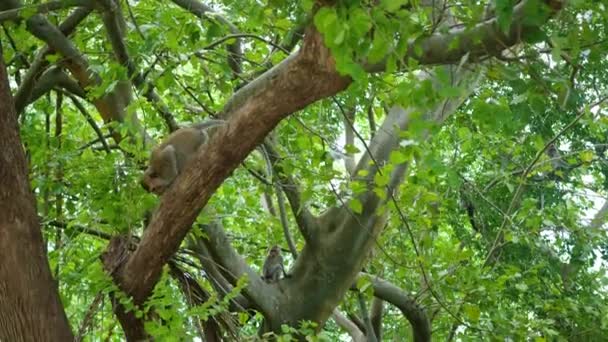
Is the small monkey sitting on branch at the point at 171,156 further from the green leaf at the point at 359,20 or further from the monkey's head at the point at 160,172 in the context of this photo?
the green leaf at the point at 359,20

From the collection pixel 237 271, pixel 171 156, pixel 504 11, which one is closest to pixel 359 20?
pixel 504 11

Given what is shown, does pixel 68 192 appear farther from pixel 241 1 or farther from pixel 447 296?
pixel 447 296

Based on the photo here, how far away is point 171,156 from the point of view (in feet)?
16.7

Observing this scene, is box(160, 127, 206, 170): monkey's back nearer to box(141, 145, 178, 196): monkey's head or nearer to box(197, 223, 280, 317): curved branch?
box(141, 145, 178, 196): monkey's head

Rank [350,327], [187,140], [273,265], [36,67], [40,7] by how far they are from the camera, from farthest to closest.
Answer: [350,327], [273,265], [36,67], [187,140], [40,7]

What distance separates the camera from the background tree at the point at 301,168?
10.2 ft

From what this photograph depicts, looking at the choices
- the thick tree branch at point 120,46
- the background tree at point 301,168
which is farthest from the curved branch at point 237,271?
the thick tree branch at point 120,46

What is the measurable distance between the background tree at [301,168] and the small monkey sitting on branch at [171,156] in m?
0.10

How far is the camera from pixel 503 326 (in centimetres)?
601

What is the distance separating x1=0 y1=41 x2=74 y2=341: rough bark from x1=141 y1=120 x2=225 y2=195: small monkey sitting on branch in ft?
2.73

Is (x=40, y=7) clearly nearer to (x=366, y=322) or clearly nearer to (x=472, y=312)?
(x=472, y=312)

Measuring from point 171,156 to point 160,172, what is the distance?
0.43 feet

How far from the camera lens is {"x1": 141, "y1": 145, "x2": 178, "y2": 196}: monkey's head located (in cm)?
511

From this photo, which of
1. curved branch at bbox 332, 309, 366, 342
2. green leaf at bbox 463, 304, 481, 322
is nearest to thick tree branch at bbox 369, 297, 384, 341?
curved branch at bbox 332, 309, 366, 342
